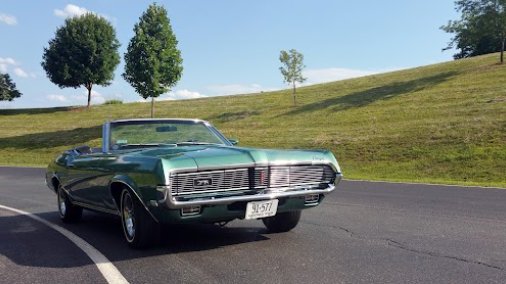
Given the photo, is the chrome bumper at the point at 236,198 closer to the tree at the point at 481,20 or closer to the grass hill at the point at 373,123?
the grass hill at the point at 373,123

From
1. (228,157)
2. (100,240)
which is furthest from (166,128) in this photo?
(228,157)

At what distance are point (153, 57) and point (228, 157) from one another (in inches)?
1259

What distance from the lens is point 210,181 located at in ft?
17.5

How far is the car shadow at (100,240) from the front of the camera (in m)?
5.68

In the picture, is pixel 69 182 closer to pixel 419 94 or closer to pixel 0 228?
pixel 0 228

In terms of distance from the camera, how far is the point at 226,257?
545 centimetres

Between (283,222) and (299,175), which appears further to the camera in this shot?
(283,222)

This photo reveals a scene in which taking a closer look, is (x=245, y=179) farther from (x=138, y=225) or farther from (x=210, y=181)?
(x=138, y=225)

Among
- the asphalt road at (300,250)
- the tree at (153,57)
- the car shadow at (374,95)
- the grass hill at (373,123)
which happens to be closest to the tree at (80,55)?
the grass hill at (373,123)

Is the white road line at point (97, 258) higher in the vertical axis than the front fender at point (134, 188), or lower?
lower

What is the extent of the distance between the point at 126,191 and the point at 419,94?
32.6m

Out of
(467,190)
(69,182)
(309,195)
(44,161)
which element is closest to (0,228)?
(69,182)

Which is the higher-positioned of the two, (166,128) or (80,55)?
(80,55)

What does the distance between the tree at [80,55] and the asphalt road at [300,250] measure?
48641 millimetres
